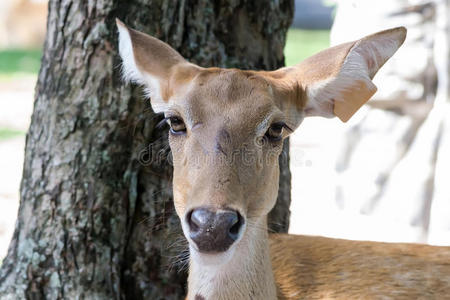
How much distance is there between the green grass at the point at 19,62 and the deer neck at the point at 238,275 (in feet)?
44.8

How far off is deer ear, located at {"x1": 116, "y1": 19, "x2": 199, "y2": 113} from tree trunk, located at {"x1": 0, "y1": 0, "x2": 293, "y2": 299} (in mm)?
490

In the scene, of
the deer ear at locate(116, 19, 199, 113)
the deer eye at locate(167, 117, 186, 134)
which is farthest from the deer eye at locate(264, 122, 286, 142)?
the deer ear at locate(116, 19, 199, 113)

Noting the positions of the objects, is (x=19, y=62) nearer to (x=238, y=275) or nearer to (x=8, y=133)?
(x=8, y=133)

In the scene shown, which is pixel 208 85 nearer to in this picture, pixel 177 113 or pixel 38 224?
pixel 177 113

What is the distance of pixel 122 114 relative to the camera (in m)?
4.29

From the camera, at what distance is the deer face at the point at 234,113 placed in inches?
122

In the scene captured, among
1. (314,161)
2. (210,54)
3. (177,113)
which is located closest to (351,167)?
(314,161)

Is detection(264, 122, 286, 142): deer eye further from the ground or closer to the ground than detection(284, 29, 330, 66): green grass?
closer to the ground

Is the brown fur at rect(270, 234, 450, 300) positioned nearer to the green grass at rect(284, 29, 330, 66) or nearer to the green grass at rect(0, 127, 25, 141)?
the green grass at rect(0, 127, 25, 141)

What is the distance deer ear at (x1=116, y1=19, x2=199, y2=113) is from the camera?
3693 millimetres

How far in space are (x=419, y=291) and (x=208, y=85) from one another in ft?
5.22

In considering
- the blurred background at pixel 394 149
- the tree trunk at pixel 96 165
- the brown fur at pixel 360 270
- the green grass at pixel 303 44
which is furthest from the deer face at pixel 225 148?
the green grass at pixel 303 44

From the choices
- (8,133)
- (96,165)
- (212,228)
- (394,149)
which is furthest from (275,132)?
(8,133)

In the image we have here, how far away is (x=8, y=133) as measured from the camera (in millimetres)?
11680
